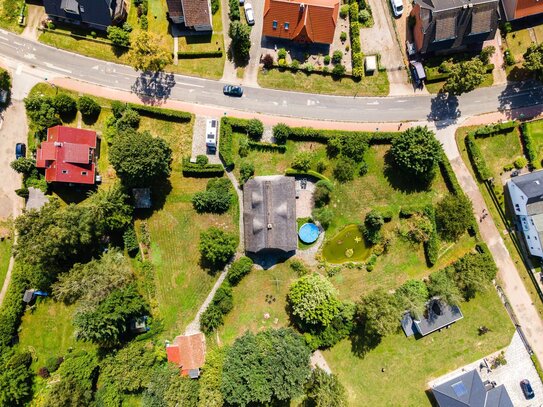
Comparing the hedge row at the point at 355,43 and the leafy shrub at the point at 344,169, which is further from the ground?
the hedge row at the point at 355,43

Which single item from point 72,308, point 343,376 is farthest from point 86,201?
point 343,376

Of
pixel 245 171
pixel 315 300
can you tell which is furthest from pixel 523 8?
pixel 315 300

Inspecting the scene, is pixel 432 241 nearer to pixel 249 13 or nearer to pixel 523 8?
pixel 523 8

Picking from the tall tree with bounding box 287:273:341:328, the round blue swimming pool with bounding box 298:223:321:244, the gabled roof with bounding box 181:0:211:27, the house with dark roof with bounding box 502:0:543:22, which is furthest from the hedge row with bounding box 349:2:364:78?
the tall tree with bounding box 287:273:341:328

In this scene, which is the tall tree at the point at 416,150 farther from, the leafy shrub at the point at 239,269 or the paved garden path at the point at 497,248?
the leafy shrub at the point at 239,269

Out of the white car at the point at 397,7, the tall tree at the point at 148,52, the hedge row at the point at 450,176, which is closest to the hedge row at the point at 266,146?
the tall tree at the point at 148,52

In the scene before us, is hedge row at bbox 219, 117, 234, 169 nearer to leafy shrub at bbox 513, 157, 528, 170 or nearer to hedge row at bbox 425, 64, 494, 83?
hedge row at bbox 425, 64, 494, 83
